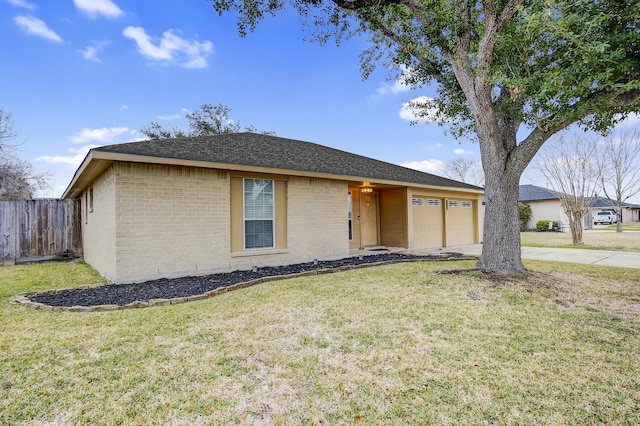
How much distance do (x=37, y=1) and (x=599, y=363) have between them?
50.6 ft

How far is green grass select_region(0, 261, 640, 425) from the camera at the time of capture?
7.69ft

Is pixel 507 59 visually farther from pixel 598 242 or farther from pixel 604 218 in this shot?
pixel 604 218

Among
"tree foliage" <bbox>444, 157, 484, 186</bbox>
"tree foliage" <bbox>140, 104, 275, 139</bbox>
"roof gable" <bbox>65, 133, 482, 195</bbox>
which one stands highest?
"tree foliage" <bbox>140, 104, 275, 139</bbox>

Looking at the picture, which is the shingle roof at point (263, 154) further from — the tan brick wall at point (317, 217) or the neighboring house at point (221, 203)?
the tan brick wall at point (317, 217)

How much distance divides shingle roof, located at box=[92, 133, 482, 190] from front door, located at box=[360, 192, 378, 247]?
1.38 metres

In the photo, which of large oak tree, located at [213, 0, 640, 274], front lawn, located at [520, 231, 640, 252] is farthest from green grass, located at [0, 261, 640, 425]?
front lawn, located at [520, 231, 640, 252]

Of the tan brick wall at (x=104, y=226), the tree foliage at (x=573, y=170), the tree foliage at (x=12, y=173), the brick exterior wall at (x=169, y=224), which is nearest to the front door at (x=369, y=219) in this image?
the brick exterior wall at (x=169, y=224)

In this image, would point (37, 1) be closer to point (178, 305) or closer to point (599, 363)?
point (178, 305)

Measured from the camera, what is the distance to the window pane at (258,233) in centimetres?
850

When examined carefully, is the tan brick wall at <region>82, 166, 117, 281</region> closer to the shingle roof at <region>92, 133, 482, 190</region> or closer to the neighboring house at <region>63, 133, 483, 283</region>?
the neighboring house at <region>63, 133, 483, 283</region>

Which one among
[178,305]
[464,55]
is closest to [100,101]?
[178,305]

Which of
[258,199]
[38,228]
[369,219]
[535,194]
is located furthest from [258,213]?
[535,194]

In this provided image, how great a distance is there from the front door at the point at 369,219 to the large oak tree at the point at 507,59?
505 centimetres

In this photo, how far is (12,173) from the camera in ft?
55.9
